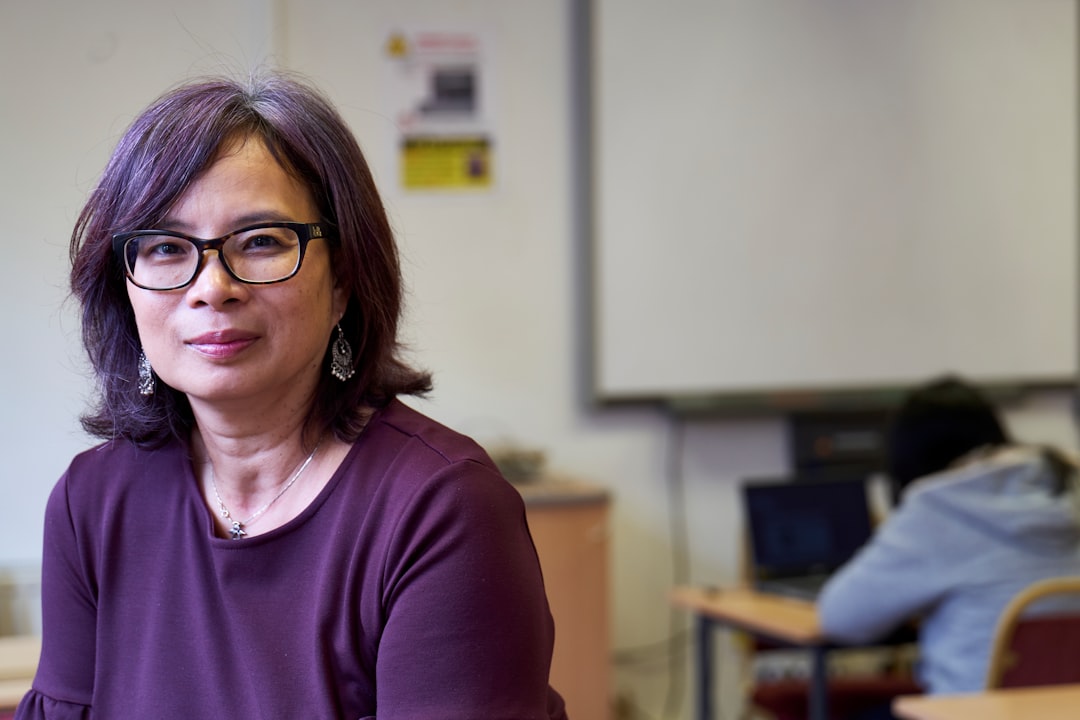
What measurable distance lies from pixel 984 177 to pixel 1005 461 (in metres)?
1.95

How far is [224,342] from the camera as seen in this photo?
1.19 metres

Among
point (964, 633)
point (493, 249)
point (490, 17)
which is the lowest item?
point (964, 633)

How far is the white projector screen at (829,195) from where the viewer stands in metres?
3.73

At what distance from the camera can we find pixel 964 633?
8.33 feet

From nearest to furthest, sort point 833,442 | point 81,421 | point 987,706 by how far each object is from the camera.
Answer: point 81,421 < point 987,706 < point 833,442

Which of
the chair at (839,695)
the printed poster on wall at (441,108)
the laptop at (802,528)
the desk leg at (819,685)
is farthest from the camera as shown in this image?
the printed poster on wall at (441,108)

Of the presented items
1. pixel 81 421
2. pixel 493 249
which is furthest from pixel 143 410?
pixel 493 249

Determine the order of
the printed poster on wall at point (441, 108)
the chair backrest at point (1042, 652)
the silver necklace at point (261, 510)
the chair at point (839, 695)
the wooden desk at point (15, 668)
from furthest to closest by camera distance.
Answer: the printed poster on wall at point (441, 108), the chair at point (839, 695), the chair backrest at point (1042, 652), the wooden desk at point (15, 668), the silver necklace at point (261, 510)

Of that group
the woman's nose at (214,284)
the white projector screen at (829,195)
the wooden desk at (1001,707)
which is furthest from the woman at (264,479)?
the white projector screen at (829,195)

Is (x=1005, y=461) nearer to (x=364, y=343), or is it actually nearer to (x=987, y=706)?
(x=987, y=706)

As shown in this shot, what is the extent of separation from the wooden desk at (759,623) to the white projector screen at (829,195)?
2.69 feet

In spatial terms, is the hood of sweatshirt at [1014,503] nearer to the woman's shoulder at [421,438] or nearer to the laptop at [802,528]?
the laptop at [802,528]

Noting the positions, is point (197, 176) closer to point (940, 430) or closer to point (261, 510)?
point (261, 510)

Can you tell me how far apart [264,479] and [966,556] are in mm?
1767
